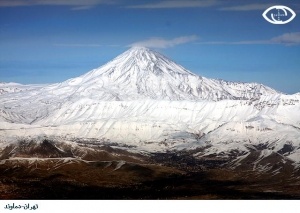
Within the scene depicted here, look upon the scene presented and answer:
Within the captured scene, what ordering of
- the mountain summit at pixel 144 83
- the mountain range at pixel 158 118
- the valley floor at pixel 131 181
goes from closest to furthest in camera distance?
1. the valley floor at pixel 131 181
2. the mountain range at pixel 158 118
3. the mountain summit at pixel 144 83

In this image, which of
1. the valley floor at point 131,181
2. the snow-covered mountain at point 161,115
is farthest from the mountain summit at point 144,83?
the valley floor at point 131,181

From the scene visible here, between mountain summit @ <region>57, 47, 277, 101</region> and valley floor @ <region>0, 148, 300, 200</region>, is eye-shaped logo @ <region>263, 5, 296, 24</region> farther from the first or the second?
mountain summit @ <region>57, 47, 277, 101</region>

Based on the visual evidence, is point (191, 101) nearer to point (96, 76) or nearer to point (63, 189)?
point (96, 76)

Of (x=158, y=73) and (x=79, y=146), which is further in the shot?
(x=158, y=73)

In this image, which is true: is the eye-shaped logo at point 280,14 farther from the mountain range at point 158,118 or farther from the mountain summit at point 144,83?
the mountain summit at point 144,83
